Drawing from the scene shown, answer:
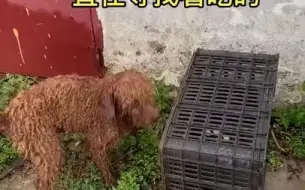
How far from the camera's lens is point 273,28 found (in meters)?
5.46

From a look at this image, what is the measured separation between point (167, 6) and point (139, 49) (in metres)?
0.67

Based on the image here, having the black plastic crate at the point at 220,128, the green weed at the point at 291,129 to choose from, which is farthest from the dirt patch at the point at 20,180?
the green weed at the point at 291,129

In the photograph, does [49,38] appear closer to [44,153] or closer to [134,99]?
[44,153]

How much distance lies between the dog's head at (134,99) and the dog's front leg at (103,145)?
0.25m

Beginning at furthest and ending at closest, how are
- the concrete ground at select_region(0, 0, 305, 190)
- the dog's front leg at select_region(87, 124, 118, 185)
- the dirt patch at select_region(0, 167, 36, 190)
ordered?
the dirt patch at select_region(0, 167, 36, 190) < the concrete ground at select_region(0, 0, 305, 190) < the dog's front leg at select_region(87, 124, 118, 185)

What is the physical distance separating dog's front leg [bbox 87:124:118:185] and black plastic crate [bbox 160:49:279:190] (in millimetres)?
588

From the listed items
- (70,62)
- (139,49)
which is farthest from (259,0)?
(70,62)

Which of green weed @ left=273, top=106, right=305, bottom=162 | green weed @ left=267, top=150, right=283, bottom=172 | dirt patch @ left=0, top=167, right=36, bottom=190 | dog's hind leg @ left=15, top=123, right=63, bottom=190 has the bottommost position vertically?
dirt patch @ left=0, top=167, right=36, bottom=190

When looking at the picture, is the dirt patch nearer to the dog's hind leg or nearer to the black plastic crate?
the dog's hind leg

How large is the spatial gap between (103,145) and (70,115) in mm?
429

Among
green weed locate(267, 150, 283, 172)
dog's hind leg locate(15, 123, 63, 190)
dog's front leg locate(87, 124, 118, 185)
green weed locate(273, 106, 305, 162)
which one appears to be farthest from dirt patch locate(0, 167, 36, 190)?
green weed locate(273, 106, 305, 162)

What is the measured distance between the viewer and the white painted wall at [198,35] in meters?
5.42

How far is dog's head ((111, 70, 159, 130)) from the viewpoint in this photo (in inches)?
176

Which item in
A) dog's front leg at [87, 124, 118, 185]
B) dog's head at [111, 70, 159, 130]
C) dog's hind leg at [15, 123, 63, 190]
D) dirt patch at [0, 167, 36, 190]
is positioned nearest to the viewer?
dog's head at [111, 70, 159, 130]
